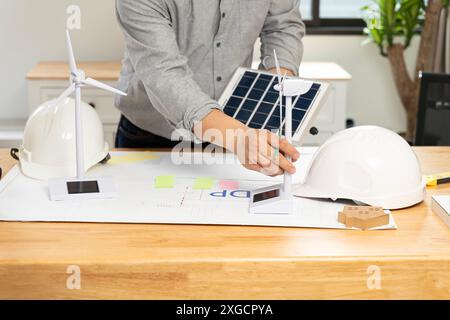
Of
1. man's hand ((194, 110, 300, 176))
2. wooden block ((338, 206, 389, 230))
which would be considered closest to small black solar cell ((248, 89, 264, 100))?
man's hand ((194, 110, 300, 176))

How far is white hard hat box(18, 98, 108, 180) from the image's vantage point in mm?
1831

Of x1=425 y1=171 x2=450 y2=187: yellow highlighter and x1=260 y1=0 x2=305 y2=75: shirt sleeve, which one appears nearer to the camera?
x1=425 y1=171 x2=450 y2=187: yellow highlighter

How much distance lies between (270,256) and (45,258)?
0.40 m

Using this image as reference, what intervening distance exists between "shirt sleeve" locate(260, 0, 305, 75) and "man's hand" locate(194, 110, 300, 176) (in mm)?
484

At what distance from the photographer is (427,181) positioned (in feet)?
6.02

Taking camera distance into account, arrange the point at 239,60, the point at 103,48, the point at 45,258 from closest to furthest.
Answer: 1. the point at 45,258
2. the point at 239,60
3. the point at 103,48

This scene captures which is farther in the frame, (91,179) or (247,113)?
(247,113)

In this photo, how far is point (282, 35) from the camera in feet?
7.16

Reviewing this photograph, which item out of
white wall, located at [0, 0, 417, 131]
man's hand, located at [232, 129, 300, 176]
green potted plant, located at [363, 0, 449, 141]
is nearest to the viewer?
man's hand, located at [232, 129, 300, 176]

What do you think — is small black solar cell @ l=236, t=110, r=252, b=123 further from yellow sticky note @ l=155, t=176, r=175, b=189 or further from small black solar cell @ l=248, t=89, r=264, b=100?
yellow sticky note @ l=155, t=176, r=175, b=189

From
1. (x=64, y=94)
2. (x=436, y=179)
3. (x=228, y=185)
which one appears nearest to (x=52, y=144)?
(x=64, y=94)

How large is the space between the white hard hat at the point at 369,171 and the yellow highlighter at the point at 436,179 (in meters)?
0.18
